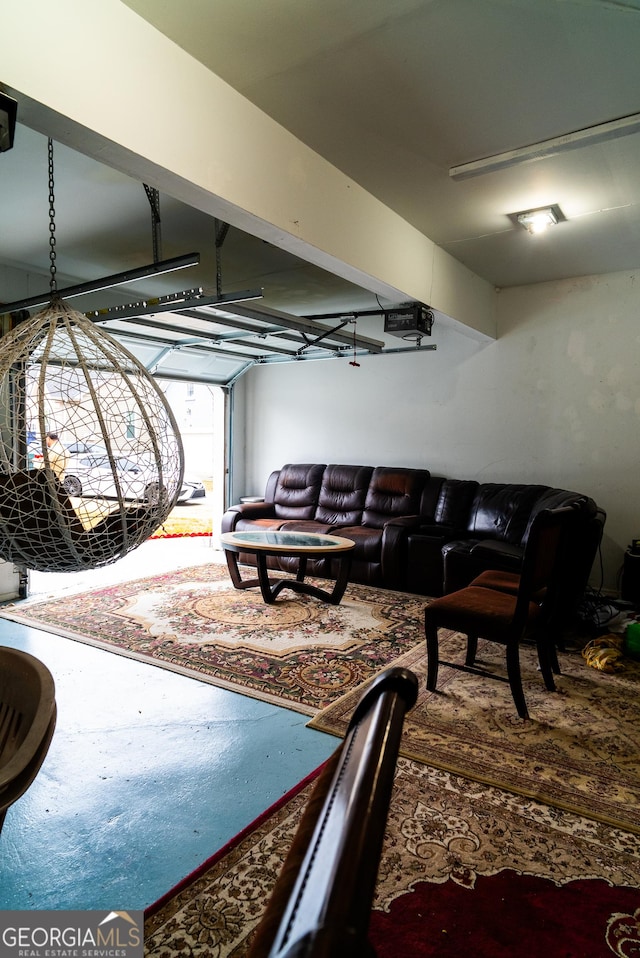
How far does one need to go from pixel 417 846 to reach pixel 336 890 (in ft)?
5.81

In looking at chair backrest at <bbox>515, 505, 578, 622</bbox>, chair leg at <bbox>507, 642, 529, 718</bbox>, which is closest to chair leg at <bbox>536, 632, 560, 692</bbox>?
chair backrest at <bbox>515, 505, 578, 622</bbox>

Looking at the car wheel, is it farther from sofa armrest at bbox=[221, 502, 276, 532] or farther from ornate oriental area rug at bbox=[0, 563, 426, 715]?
sofa armrest at bbox=[221, 502, 276, 532]

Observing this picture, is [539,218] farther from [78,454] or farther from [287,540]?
[78,454]

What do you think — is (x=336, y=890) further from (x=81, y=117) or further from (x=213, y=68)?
(x=213, y=68)

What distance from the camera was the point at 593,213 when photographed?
363cm

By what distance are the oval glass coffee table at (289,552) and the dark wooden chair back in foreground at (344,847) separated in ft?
11.8

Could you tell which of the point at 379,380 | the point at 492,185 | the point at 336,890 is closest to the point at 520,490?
the point at 379,380

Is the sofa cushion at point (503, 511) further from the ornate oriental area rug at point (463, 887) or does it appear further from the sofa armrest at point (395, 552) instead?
the ornate oriental area rug at point (463, 887)

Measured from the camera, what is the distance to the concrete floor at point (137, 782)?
68.8 inches

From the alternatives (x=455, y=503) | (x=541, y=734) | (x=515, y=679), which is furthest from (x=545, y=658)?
(x=455, y=503)

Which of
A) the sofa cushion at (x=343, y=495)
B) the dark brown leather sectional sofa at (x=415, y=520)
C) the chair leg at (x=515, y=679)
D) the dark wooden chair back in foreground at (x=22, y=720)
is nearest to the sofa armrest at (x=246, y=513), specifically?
the dark brown leather sectional sofa at (x=415, y=520)

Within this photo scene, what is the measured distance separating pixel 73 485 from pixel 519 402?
4454mm

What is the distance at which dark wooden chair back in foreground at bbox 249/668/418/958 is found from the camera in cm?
36

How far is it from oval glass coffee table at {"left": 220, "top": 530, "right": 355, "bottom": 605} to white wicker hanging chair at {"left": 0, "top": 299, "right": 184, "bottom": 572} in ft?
7.55
